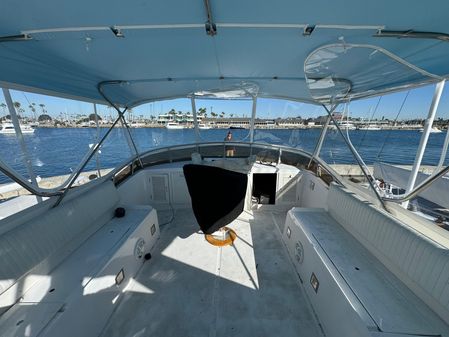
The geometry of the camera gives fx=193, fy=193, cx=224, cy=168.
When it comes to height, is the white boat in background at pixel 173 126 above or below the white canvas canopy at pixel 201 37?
below

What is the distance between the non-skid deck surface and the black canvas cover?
1.62 feet

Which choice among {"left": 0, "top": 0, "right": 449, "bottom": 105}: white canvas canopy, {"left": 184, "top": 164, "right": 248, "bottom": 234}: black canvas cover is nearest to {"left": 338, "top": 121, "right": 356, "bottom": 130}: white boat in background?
{"left": 0, "top": 0, "right": 449, "bottom": 105}: white canvas canopy

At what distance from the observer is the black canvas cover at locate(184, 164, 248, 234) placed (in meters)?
1.92

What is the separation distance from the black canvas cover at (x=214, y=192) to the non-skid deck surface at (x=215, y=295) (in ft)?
1.62

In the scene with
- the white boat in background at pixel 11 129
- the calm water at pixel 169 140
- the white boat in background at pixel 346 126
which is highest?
the white boat in background at pixel 346 126

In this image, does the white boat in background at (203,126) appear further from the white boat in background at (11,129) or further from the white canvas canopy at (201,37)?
the white boat in background at (11,129)

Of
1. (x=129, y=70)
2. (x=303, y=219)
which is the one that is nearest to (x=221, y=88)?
(x=129, y=70)

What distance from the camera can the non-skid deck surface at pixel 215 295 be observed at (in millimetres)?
1513

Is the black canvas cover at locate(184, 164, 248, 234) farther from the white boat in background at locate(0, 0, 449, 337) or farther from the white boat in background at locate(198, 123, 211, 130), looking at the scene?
the white boat in background at locate(198, 123, 211, 130)

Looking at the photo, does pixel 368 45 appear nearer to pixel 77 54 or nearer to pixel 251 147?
pixel 77 54

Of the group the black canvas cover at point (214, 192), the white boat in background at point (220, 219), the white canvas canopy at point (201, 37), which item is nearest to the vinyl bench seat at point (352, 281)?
the white boat in background at point (220, 219)

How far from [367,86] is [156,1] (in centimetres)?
231

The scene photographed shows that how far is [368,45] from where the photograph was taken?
4.11 feet

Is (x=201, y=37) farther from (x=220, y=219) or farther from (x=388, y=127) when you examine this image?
(x=388, y=127)
